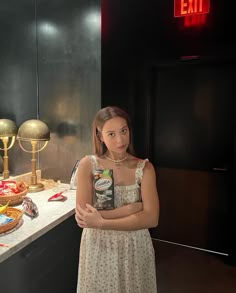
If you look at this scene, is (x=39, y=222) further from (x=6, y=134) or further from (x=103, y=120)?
(x=6, y=134)

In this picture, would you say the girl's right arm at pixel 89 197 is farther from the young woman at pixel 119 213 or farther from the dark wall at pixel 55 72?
the dark wall at pixel 55 72

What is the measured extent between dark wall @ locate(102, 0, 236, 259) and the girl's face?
177 cm

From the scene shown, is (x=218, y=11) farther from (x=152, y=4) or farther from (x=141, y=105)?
(x=141, y=105)

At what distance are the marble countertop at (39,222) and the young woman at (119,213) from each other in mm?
258

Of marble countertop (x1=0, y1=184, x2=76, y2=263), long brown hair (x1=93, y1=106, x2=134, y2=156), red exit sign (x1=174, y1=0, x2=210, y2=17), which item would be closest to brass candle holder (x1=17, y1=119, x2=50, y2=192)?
marble countertop (x1=0, y1=184, x2=76, y2=263)

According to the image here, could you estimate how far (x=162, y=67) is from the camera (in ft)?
9.59

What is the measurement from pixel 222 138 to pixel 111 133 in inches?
72.9

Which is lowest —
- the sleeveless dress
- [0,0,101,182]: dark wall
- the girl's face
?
the sleeveless dress

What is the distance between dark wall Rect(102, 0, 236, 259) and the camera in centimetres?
272

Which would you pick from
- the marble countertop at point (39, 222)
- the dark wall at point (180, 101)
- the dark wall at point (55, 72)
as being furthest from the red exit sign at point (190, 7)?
the marble countertop at point (39, 222)

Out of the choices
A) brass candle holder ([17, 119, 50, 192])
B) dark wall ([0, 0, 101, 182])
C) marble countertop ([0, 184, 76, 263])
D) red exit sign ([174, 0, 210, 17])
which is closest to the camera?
marble countertop ([0, 184, 76, 263])

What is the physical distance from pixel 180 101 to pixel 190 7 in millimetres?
866

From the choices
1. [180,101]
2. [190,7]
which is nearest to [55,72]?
[180,101]

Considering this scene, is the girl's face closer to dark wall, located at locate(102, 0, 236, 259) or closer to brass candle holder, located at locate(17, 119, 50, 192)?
brass candle holder, located at locate(17, 119, 50, 192)
